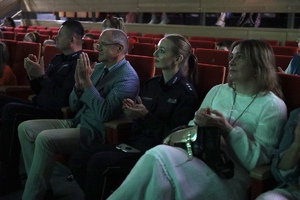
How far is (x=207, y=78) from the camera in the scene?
2.17m

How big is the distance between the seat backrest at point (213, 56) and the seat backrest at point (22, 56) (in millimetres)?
1340

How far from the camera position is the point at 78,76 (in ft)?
7.26

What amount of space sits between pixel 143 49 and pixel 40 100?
1.42m

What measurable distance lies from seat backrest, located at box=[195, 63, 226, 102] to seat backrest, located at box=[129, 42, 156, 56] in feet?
4.86

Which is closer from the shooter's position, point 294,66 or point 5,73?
point 294,66

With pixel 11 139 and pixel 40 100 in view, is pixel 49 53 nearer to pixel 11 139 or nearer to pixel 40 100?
pixel 40 100

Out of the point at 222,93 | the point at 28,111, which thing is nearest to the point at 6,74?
the point at 28,111

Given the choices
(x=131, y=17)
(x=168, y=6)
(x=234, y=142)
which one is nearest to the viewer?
(x=234, y=142)

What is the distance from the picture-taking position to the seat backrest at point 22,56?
3.28 m

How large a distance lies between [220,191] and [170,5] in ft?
21.6

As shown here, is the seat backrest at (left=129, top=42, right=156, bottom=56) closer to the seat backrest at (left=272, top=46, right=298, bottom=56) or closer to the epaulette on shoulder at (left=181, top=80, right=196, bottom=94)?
the seat backrest at (left=272, top=46, right=298, bottom=56)

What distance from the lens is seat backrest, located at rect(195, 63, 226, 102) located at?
84.0 inches

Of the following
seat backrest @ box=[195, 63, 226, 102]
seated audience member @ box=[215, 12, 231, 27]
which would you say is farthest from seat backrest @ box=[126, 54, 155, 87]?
seated audience member @ box=[215, 12, 231, 27]

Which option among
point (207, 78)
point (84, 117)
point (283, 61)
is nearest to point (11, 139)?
point (84, 117)
